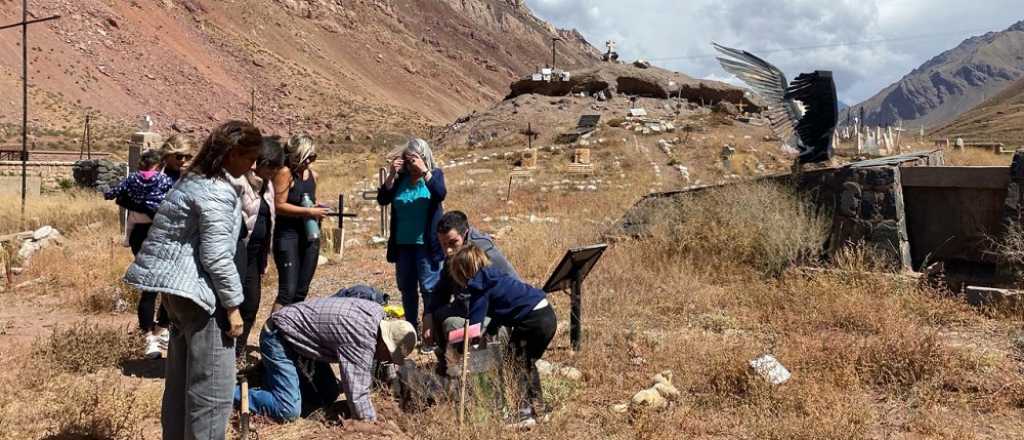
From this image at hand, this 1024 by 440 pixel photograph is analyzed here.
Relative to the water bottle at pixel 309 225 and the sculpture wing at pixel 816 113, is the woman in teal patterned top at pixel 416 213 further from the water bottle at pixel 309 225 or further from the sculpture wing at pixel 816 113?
the sculpture wing at pixel 816 113

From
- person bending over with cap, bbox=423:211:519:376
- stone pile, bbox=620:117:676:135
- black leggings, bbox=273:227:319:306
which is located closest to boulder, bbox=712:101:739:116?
stone pile, bbox=620:117:676:135

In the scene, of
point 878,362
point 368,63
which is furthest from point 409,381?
point 368,63

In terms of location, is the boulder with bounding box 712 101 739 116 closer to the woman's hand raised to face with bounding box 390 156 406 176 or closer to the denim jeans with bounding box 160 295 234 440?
the woman's hand raised to face with bounding box 390 156 406 176

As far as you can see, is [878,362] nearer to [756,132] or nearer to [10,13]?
[756,132]

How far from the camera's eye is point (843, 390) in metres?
4.29

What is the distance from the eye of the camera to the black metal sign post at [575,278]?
503 cm

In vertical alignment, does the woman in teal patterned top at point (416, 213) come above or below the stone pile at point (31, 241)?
above

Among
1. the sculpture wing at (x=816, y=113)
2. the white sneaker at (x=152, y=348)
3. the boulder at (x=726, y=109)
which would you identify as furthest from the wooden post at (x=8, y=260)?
the boulder at (x=726, y=109)

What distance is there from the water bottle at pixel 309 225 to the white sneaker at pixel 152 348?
1.28 meters

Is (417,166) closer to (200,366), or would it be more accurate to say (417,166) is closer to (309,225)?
(309,225)

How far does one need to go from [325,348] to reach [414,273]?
101cm

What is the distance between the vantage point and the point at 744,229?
7.75 meters

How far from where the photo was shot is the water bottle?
5.16 meters

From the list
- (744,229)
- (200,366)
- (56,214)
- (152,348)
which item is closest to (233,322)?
(200,366)
